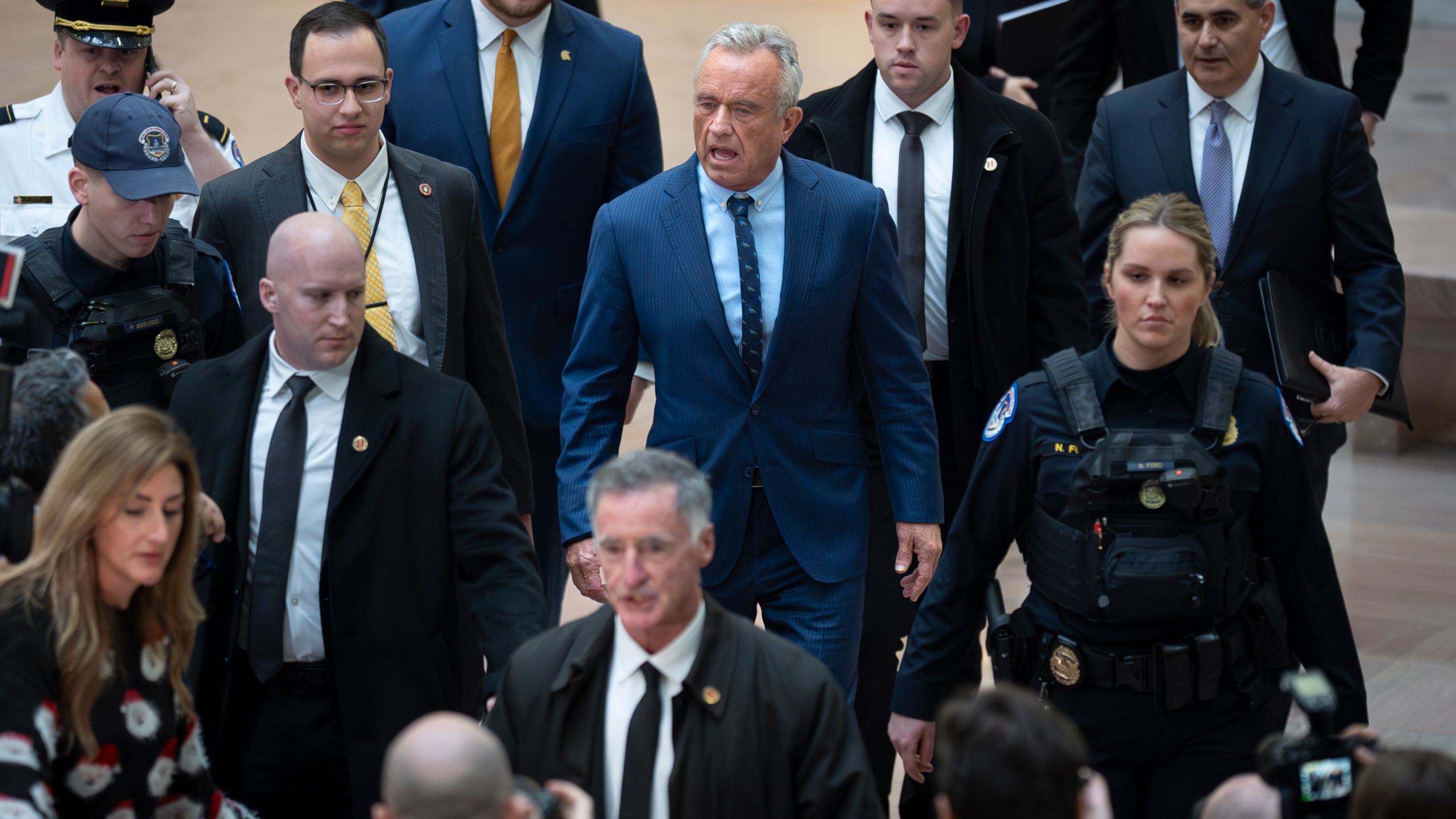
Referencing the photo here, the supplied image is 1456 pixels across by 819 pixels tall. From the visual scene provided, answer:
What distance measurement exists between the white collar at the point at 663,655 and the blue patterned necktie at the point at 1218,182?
2462mm

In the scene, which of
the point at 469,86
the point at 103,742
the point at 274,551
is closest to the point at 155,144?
the point at 274,551

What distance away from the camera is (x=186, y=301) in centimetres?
401

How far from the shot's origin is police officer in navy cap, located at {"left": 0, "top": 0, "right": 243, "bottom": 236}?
4.68 meters

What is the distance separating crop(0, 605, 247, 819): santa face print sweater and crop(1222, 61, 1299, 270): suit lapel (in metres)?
3.10

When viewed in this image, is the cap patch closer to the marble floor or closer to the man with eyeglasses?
the man with eyeglasses

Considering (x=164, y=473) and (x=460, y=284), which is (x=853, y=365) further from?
(x=164, y=473)

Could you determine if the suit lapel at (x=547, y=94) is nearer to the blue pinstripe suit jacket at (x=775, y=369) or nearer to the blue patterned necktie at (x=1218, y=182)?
the blue pinstripe suit jacket at (x=775, y=369)

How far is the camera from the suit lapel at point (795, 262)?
4.05 metres

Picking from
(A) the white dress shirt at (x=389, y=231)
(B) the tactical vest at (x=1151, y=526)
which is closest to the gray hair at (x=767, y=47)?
(A) the white dress shirt at (x=389, y=231)

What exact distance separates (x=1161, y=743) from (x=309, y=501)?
181 cm

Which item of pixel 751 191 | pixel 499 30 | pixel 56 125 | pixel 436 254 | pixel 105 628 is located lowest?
pixel 105 628

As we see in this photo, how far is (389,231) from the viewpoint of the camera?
437 centimetres

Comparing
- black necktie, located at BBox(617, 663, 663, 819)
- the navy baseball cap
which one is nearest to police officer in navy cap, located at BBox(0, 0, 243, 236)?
the navy baseball cap

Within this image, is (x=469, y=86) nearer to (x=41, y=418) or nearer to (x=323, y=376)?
(x=323, y=376)
